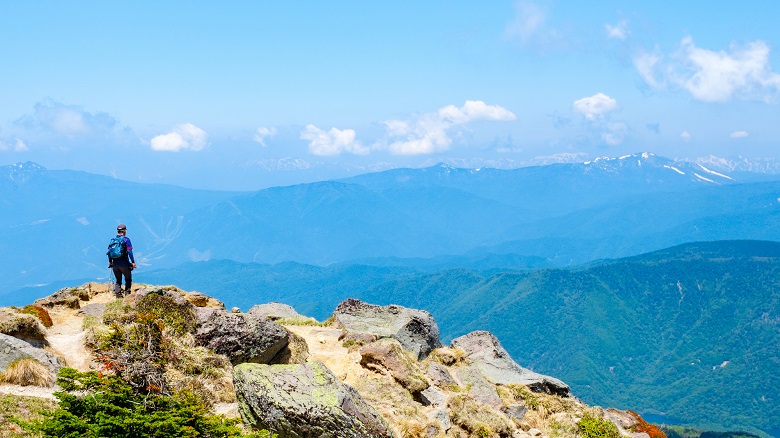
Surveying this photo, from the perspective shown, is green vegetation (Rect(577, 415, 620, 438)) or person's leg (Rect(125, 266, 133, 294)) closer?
green vegetation (Rect(577, 415, 620, 438))

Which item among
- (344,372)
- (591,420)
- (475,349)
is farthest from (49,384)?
(475,349)

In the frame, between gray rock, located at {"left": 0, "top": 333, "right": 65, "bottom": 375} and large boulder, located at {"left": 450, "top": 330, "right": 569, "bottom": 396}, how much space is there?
1954 centimetres

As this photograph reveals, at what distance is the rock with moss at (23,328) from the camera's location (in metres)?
19.8

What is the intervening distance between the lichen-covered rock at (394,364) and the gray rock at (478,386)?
2.89 meters

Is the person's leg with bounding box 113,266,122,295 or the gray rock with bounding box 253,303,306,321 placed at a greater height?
the person's leg with bounding box 113,266,122,295

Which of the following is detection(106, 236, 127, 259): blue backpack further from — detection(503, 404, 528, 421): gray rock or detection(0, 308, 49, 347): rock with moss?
detection(503, 404, 528, 421): gray rock


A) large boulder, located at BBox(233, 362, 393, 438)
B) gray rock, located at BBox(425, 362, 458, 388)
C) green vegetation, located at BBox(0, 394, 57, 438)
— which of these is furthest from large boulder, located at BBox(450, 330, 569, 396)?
green vegetation, located at BBox(0, 394, 57, 438)

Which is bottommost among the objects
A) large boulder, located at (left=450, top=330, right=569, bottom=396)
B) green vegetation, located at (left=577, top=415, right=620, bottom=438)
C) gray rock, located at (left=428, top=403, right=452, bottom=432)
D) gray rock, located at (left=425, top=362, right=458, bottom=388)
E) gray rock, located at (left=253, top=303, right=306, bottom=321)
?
green vegetation, located at (left=577, top=415, right=620, bottom=438)

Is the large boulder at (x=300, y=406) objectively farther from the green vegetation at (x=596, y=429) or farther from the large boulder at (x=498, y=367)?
the large boulder at (x=498, y=367)

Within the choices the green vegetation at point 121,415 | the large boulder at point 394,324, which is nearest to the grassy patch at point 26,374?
the green vegetation at point 121,415

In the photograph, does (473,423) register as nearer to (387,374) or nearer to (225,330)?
(387,374)

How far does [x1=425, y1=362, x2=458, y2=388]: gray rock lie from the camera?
86.8 ft

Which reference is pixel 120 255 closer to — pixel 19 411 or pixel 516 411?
pixel 19 411

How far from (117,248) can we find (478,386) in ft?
58.1
